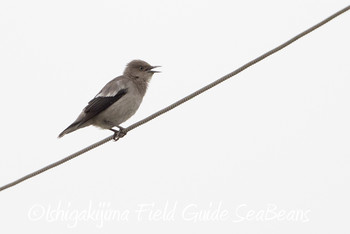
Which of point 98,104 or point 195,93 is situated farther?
point 98,104

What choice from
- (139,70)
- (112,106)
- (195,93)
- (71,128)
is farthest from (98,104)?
(195,93)

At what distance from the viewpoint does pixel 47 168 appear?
25.9ft

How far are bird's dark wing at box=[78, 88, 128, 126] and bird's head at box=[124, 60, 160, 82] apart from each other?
812mm

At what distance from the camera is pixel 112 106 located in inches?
435

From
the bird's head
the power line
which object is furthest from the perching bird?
the power line

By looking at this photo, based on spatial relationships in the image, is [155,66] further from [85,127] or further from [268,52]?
[268,52]

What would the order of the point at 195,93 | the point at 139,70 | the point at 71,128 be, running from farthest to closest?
1. the point at 139,70
2. the point at 71,128
3. the point at 195,93

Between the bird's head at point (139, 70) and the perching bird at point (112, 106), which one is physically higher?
the bird's head at point (139, 70)

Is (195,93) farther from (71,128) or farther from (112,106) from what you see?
(71,128)

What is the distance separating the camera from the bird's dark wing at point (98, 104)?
432 inches

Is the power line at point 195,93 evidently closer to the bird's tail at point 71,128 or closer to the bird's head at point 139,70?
the bird's tail at point 71,128

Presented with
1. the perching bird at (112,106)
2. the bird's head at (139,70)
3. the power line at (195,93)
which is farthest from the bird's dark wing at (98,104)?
Answer: the power line at (195,93)

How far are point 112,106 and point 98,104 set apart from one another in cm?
26

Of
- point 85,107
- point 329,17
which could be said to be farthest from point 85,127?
point 329,17
